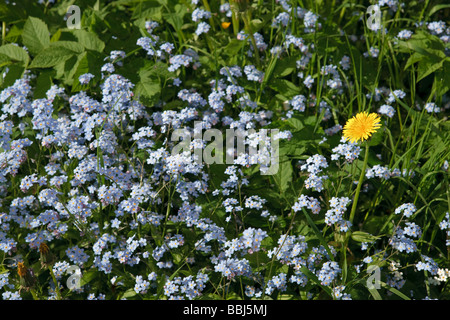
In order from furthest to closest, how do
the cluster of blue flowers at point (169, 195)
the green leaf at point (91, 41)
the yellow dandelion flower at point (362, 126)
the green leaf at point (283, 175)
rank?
the green leaf at point (91, 41), the green leaf at point (283, 175), the cluster of blue flowers at point (169, 195), the yellow dandelion flower at point (362, 126)

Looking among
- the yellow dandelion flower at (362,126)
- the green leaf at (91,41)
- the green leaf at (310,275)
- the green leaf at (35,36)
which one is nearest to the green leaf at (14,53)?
the green leaf at (35,36)

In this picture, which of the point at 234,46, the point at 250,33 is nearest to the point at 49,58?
the point at 234,46

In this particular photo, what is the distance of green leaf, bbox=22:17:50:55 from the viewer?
3.91 m

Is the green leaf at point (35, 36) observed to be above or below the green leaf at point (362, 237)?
above

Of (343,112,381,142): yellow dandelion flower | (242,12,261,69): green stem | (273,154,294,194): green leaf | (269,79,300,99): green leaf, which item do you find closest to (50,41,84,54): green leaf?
(242,12,261,69): green stem

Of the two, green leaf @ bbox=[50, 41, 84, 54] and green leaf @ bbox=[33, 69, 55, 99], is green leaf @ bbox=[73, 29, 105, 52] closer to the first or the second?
green leaf @ bbox=[50, 41, 84, 54]

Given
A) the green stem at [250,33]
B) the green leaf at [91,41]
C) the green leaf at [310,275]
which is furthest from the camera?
the green leaf at [91,41]

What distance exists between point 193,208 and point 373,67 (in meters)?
1.85

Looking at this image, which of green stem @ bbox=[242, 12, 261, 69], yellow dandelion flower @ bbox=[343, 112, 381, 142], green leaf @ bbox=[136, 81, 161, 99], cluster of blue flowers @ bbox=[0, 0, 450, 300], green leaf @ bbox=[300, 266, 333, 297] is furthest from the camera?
green stem @ bbox=[242, 12, 261, 69]

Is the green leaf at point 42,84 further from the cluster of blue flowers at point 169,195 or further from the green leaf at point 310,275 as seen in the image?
the green leaf at point 310,275

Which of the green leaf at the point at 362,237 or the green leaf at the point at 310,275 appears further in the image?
the green leaf at the point at 362,237

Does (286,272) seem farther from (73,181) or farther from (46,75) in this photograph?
(46,75)

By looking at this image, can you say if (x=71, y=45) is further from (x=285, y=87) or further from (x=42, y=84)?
(x=285, y=87)

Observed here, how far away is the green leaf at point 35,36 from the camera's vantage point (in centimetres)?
391
